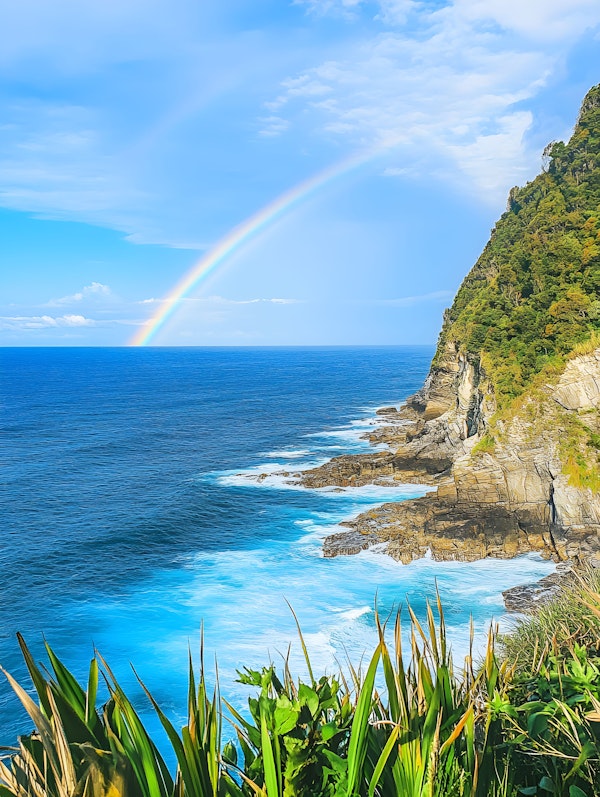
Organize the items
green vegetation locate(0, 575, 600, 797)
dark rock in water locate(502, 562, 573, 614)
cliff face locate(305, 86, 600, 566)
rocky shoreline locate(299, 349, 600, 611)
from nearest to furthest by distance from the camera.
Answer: green vegetation locate(0, 575, 600, 797), dark rock in water locate(502, 562, 573, 614), rocky shoreline locate(299, 349, 600, 611), cliff face locate(305, 86, 600, 566)

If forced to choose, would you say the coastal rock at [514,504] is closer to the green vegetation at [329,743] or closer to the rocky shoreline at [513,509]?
the rocky shoreline at [513,509]

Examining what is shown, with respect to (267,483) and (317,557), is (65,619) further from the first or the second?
(267,483)

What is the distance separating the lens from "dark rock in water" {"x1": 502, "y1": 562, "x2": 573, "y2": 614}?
2755cm

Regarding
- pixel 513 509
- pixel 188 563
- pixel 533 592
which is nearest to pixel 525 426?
pixel 513 509

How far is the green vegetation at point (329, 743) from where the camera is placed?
4.18 m

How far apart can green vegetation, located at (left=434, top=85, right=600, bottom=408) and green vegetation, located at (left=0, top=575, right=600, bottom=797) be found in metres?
31.9

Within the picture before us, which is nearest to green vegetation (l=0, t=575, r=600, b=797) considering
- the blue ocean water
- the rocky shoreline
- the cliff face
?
the blue ocean water

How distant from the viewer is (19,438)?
244 ft

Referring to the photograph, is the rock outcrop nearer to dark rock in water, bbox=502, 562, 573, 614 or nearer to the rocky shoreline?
the rocky shoreline

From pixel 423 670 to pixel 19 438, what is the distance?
76.5 m

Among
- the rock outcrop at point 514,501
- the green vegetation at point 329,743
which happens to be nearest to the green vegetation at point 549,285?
the rock outcrop at point 514,501

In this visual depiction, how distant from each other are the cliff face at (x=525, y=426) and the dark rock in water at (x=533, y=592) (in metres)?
2.14

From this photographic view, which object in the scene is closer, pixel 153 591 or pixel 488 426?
pixel 153 591

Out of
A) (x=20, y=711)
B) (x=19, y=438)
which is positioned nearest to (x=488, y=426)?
(x=20, y=711)
